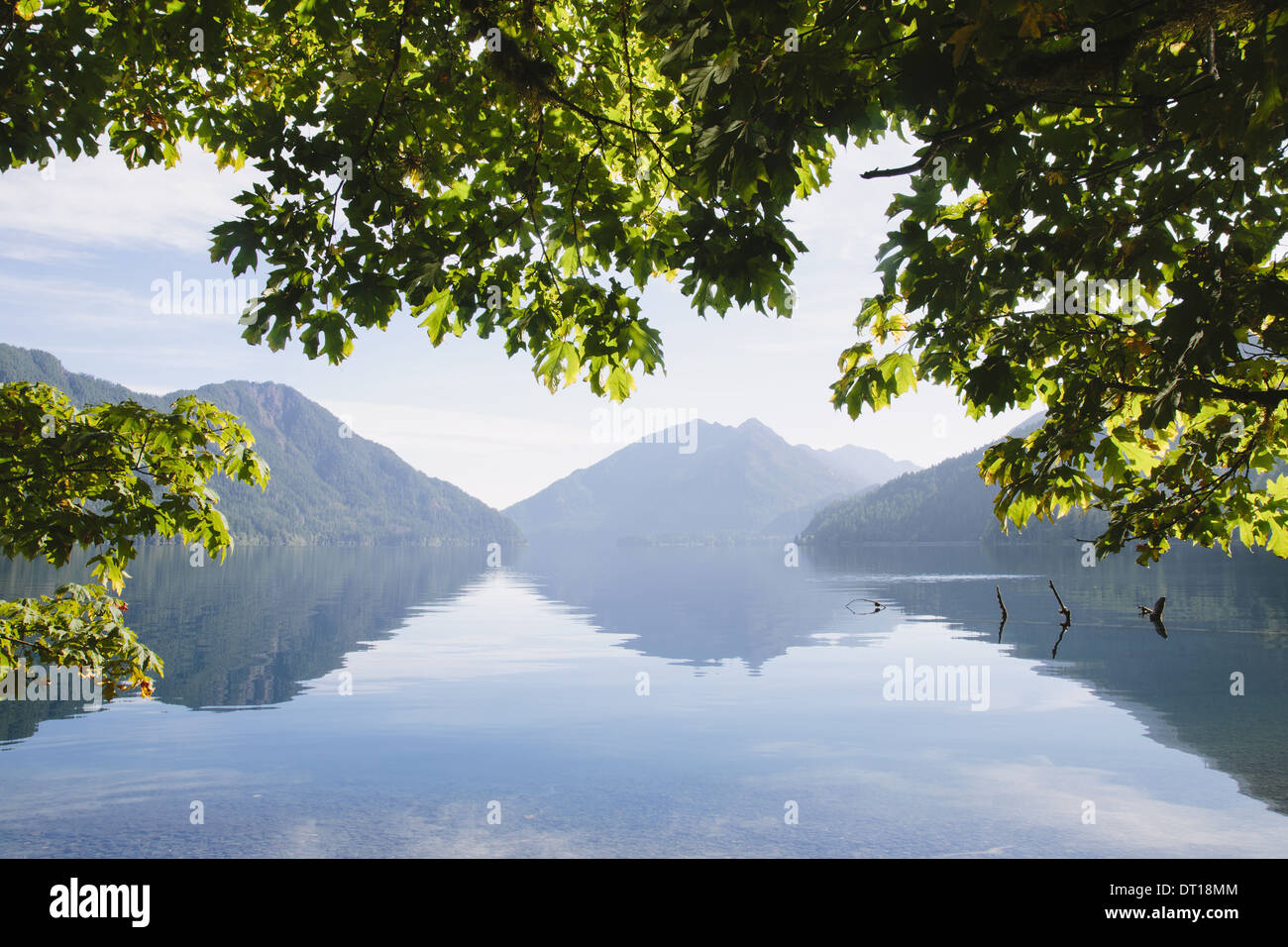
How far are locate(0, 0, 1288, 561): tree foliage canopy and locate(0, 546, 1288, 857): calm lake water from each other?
55.4ft

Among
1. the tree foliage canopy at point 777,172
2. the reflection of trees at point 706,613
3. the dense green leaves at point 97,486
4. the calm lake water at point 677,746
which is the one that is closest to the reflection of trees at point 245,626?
the calm lake water at point 677,746

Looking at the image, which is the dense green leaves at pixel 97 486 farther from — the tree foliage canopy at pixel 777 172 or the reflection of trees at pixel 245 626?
the reflection of trees at pixel 245 626

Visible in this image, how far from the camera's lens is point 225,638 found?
59469mm

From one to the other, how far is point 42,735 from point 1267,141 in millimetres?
41019

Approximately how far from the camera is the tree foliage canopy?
402 centimetres

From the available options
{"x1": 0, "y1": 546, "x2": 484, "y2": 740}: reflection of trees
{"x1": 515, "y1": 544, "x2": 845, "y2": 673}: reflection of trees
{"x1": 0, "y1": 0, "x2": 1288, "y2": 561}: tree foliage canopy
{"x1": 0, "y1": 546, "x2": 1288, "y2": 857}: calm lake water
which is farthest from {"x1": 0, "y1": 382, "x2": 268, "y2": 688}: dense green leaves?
{"x1": 515, "y1": 544, "x2": 845, "y2": 673}: reflection of trees

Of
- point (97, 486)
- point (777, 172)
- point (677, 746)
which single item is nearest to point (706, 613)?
point (677, 746)

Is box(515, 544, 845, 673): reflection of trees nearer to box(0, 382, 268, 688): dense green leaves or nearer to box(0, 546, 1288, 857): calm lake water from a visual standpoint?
box(0, 546, 1288, 857): calm lake water

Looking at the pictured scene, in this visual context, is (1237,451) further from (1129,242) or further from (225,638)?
(225,638)

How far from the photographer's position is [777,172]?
4129mm

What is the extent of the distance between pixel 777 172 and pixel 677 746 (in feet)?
91.9

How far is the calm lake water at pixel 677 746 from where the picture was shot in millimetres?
21406

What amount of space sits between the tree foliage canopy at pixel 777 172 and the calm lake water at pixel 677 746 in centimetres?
1688
